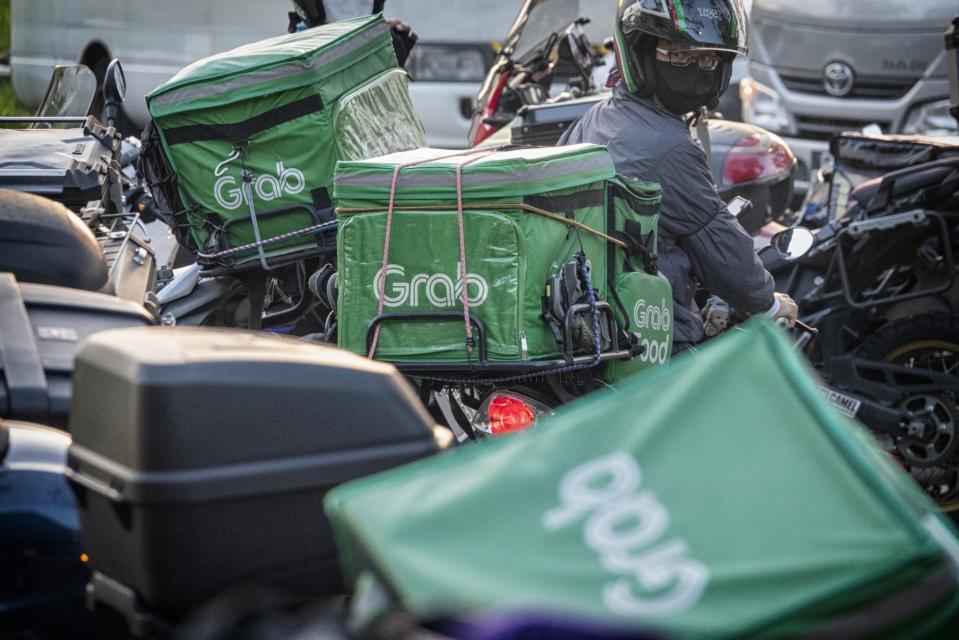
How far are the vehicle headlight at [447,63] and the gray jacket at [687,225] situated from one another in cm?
562

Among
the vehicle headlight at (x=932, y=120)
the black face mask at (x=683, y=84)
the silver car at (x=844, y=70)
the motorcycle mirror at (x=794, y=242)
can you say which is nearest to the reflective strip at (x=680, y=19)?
the black face mask at (x=683, y=84)

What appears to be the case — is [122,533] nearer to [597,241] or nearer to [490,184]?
[490,184]

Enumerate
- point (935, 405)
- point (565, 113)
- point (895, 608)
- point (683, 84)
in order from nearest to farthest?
point (895, 608) → point (683, 84) → point (935, 405) → point (565, 113)

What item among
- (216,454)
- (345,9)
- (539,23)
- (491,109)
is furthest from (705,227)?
(539,23)

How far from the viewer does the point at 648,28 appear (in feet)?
13.5

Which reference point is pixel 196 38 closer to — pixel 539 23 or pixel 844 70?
pixel 539 23

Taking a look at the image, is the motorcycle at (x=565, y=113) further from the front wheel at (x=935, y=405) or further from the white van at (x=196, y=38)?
the white van at (x=196, y=38)

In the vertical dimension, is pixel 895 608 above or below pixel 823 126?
above

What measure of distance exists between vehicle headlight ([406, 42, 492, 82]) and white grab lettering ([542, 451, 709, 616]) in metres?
8.09

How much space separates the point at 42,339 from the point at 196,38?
824cm

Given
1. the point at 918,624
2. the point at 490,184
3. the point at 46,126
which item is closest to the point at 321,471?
the point at 918,624

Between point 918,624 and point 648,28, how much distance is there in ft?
9.02

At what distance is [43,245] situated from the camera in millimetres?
3107

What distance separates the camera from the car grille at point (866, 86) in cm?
949
